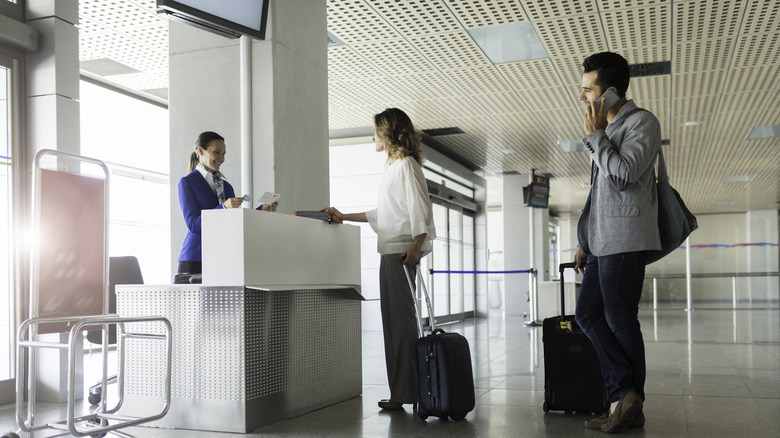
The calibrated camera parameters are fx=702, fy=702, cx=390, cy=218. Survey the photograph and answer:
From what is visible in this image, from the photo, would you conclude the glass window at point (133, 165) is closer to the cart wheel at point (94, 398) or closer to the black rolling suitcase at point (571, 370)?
the cart wheel at point (94, 398)

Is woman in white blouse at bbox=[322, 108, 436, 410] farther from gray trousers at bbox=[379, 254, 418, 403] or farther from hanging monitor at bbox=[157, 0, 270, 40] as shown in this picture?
hanging monitor at bbox=[157, 0, 270, 40]

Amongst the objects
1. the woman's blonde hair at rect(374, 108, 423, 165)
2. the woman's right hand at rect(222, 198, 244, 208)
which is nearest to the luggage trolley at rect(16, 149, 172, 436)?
the woman's right hand at rect(222, 198, 244, 208)

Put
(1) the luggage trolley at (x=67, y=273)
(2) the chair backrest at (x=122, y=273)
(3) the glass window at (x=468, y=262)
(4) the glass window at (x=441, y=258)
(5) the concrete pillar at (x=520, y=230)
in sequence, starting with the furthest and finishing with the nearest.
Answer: (5) the concrete pillar at (x=520, y=230), (3) the glass window at (x=468, y=262), (4) the glass window at (x=441, y=258), (2) the chair backrest at (x=122, y=273), (1) the luggage trolley at (x=67, y=273)

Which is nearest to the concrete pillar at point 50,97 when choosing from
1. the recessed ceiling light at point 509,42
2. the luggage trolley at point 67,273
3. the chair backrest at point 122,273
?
the chair backrest at point 122,273

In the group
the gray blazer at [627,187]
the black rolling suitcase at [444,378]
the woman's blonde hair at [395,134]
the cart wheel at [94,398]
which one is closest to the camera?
the gray blazer at [627,187]

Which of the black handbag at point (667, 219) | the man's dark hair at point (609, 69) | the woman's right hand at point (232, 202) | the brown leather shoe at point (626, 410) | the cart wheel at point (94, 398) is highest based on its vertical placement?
the man's dark hair at point (609, 69)

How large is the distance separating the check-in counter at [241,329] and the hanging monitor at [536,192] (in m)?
11.1

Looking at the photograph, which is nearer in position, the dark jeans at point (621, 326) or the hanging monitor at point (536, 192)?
the dark jeans at point (621, 326)

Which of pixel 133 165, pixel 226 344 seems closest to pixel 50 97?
pixel 226 344

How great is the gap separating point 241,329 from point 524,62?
16.6ft

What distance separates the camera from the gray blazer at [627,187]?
3012 millimetres

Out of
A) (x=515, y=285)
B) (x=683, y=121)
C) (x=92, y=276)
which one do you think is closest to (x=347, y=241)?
(x=92, y=276)

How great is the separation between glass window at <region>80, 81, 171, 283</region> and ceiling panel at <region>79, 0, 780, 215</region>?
1.52 ft

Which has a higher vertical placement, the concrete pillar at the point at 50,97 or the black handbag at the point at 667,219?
the concrete pillar at the point at 50,97
